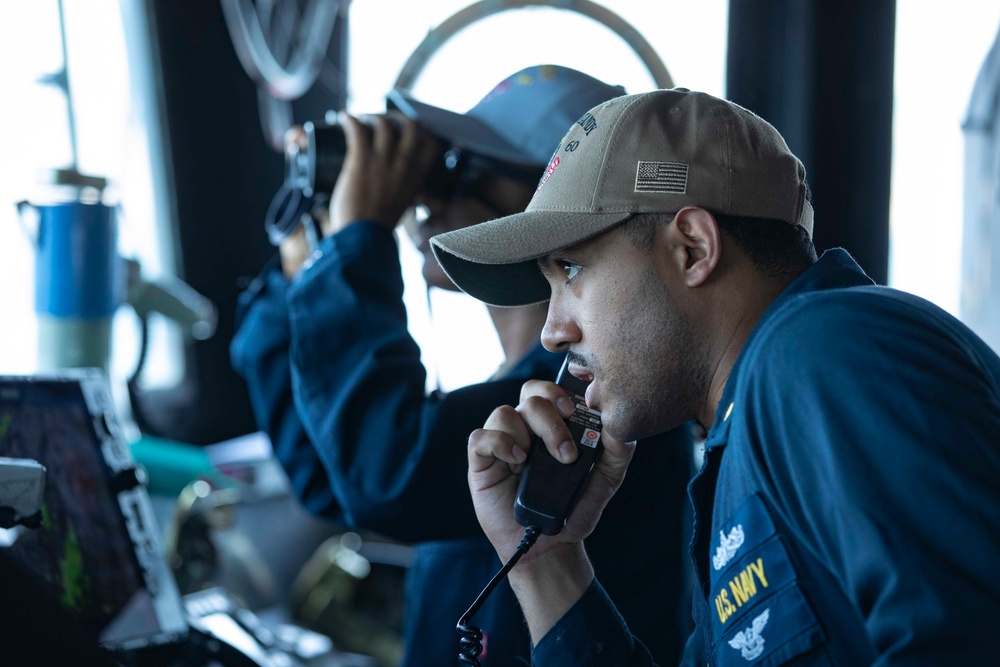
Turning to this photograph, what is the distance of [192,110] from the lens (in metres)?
2.76

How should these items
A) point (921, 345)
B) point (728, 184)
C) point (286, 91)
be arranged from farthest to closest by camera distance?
point (286, 91) < point (728, 184) < point (921, 345)

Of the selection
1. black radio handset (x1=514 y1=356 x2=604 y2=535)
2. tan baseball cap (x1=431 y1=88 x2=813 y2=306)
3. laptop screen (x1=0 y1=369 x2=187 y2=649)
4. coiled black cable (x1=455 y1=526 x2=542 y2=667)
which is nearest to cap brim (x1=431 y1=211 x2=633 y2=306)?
tan baseball cap (x1=431 y1=88 x2=813 y2=306)

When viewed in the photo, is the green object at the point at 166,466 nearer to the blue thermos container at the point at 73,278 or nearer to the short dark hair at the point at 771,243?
the blue thermos container at the point at 73,278

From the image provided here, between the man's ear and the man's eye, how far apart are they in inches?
3.5

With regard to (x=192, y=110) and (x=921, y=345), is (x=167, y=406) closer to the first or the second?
(x=192, y=110)

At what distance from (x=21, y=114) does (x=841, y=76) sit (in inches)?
69.6

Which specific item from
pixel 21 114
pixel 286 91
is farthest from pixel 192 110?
pixel 21 114

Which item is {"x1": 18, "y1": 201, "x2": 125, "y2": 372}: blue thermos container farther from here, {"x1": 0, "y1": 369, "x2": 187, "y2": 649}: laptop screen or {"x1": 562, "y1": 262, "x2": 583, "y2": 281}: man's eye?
{"x1": 562, "y1": 262, "x2": 583, "y2": 281}: man's eye

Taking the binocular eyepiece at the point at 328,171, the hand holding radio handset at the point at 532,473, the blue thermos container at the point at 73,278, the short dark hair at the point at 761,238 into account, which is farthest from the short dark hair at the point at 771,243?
the blue thermos container at the point at 73,278

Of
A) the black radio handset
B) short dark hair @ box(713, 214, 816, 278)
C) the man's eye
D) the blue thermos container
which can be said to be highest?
short dark hair @ box(713, 214, 816, 278)

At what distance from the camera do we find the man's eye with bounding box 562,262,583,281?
0.79 metres

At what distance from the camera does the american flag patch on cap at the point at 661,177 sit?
73cm

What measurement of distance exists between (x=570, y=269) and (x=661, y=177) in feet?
0.38

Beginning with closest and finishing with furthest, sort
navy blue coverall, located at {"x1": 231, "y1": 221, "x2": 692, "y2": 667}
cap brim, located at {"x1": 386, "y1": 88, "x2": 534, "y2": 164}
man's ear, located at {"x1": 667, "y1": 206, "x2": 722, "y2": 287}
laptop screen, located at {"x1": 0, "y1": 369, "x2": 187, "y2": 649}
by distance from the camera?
man's ear, located at {"x1": 667, "y1": 206, "x2": 722, "y2": 287}, laptop screen, located at {"x1": 0, "y1": 369, "x2": 187, "y2": 649}, navy blue coverall, located at {"x1": 231, "y1": 221, "x2": 692, "y2": 667}, cap brim, located at {"x1": 386, "y1": 88, "x2": 534, "y2": 164}
